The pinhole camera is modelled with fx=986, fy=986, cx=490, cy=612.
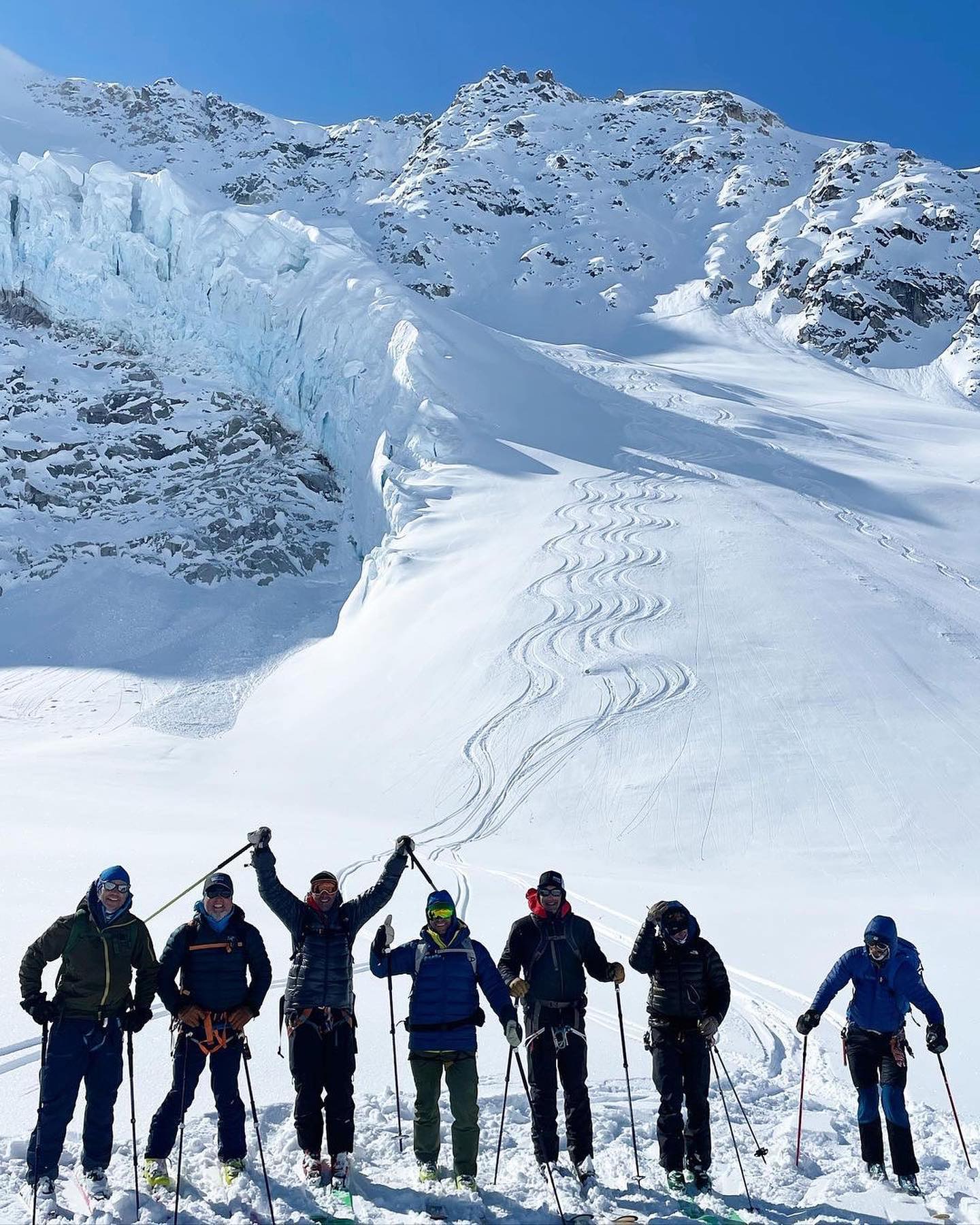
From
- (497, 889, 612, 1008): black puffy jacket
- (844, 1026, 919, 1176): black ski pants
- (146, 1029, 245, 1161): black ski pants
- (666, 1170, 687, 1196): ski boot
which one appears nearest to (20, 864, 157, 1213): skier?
(146, 1029, 245, 1161): black ski pants

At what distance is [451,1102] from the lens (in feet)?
16.6

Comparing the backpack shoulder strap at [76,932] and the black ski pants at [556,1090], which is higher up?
the backpack shoulder strap at [76,932]

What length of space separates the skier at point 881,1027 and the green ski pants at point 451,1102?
178 cm

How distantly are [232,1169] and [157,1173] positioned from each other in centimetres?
37

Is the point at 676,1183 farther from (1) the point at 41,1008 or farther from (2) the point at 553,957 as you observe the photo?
(1) the point at 41,1008

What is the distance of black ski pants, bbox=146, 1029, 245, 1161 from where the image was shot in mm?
5000

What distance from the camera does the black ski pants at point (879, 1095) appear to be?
5133mm

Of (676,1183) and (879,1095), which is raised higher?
(879,1095)

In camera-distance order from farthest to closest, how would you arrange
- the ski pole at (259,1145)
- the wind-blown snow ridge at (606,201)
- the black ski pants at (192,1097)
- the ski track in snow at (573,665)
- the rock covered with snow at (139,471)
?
the wind-blown snow ridge at (606,201)
the rock covered with snow at (139,471)
the ski track in snow at (573,665)
the black ski pants at (192,1097)
the ski pole at (259,1145)

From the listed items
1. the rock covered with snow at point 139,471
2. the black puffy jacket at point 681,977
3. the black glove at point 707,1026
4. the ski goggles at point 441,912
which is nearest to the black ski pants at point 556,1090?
the black puffy jacket at point 681,977

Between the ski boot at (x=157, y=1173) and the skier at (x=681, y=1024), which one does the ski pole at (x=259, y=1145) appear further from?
the skier at (x=681, y=1024)

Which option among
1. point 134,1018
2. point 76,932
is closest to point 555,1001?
point 134,1018

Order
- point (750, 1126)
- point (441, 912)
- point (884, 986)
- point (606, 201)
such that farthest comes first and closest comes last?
point (606, 201) → point (750, 1126) → point (884, 986) → point (441, 912)

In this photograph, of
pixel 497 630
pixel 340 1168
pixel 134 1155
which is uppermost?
pixel 497 630
